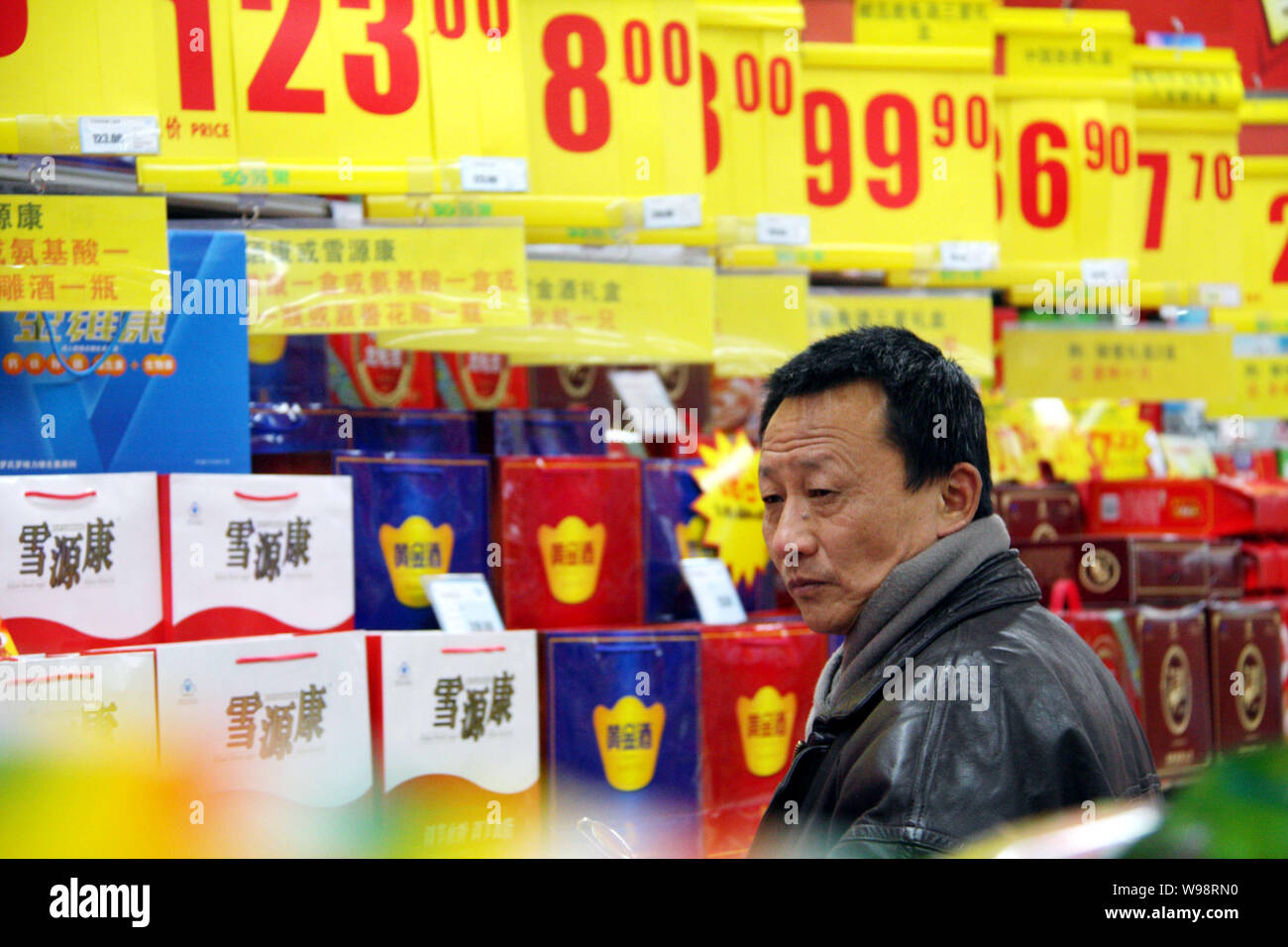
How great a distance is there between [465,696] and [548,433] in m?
1.02

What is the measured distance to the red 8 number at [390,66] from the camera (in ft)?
12.2

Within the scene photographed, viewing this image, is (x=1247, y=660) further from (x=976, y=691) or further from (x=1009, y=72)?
(x=976, y=691)

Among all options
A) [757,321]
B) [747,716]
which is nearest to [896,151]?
[757,321]

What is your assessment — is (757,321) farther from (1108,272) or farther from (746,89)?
(1108,272)

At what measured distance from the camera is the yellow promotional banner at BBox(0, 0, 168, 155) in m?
3.22

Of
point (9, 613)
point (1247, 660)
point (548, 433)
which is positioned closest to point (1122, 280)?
point (1247, 660)

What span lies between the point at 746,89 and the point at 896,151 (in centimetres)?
68

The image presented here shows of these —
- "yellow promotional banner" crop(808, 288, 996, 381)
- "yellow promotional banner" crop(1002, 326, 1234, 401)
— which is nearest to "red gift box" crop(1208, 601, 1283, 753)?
"yellow promotional banner" crop(1002, 326, 1234, 401)

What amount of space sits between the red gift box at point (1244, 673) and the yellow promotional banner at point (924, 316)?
5.05ft

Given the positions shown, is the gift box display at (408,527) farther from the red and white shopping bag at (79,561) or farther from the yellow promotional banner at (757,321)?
the yellow promotional banner at (757,321)

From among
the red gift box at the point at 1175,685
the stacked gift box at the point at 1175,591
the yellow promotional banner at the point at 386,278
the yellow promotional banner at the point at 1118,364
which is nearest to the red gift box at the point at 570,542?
the yellow promotional banner at the point at 386,278

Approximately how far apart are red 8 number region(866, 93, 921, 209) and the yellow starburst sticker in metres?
1.28

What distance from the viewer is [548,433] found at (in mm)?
4316
